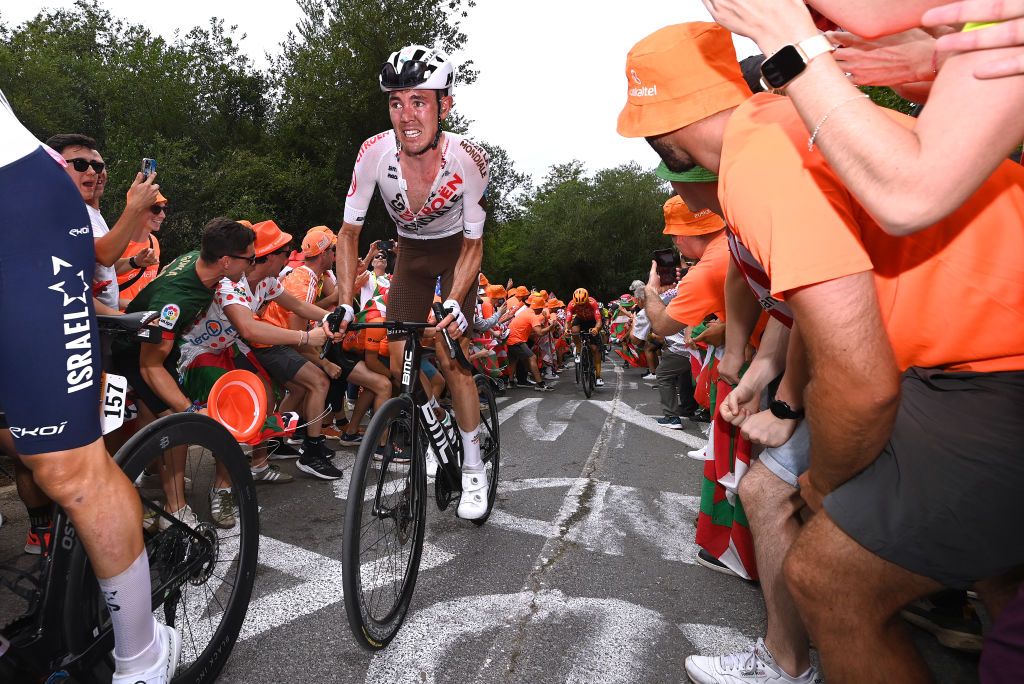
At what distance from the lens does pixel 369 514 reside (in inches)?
113

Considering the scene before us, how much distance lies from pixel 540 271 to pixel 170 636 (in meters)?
60.9

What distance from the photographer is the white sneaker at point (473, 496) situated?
13.8ft

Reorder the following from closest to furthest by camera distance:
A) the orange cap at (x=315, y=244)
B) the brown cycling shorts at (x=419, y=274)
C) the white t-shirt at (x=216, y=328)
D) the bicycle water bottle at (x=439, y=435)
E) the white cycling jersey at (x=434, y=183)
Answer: the bicycle water bottle at (x=439, y=435)
the white cycling jersey at (x=434, y=183)
the brown cycling shorts at (x=419, y=274)
the white t-shirt at (x=216, y=328)
the orange cap at (x=315, y=244)

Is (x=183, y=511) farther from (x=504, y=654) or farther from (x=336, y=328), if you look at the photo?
(x=504, y=654)

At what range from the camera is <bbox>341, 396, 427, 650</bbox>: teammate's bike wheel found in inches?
103

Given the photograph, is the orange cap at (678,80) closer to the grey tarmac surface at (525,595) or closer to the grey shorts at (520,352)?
the grey tarmac surface at (525,595)

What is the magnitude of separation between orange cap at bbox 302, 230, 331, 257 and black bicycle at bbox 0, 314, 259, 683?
5037 mm

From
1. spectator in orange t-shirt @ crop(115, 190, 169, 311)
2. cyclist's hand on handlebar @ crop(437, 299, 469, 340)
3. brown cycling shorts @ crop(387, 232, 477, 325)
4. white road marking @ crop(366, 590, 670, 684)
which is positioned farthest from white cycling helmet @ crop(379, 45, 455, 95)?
white road marking @ crop(366, 590, 670, 684)

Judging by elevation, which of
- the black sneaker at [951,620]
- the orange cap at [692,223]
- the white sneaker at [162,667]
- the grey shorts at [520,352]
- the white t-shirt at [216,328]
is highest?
the orange cap at [692,223]

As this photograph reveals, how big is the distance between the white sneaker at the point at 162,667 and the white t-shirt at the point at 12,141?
1373mm

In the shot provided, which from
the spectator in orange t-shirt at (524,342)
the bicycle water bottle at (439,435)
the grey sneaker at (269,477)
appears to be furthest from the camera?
the spectator in orange t-shirt at (524,342)

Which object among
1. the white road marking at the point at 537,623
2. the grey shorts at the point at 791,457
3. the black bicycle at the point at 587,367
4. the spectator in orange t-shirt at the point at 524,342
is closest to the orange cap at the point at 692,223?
the grey shorts at the point at 791,457

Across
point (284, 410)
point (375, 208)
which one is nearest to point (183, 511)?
point (284, 410)

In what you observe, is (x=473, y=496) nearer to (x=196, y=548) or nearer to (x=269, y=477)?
(x=196, y=548)
